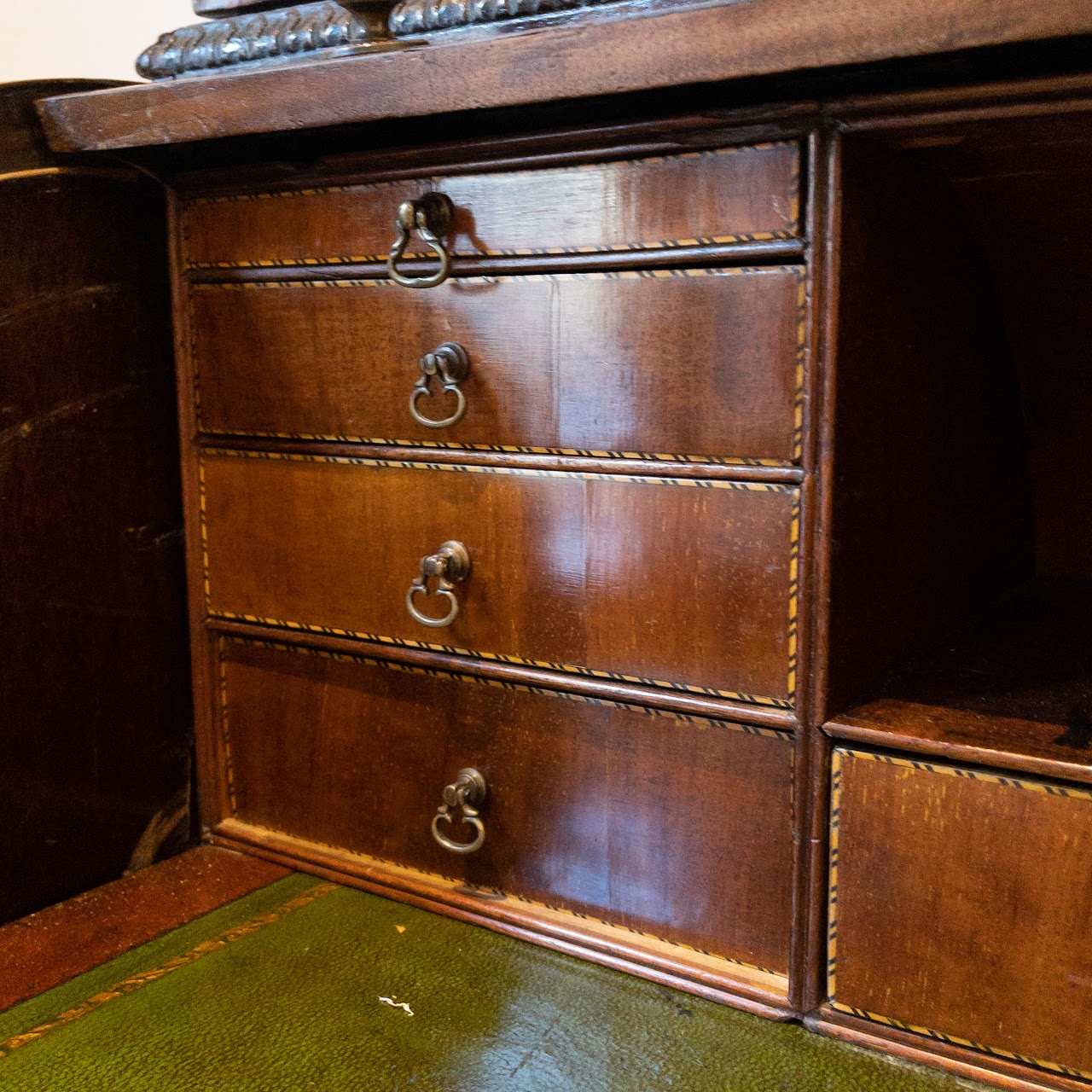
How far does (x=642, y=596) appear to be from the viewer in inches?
40.9

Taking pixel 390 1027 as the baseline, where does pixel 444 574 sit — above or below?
above

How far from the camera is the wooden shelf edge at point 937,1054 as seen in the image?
914mm

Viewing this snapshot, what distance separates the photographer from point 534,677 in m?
1.11

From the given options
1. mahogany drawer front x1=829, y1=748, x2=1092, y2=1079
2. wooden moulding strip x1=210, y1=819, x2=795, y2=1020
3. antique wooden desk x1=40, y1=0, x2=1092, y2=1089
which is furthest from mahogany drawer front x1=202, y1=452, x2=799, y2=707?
wooden moulding strip x1=210, y1=819, x2=795, y2=1020

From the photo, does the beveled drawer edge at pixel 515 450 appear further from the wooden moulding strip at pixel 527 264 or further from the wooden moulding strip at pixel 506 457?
the wooden moulding strip at pixel 527 264

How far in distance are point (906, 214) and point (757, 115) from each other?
205mm

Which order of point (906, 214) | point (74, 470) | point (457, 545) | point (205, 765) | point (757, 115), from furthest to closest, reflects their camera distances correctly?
point (205, 765), point (74, 470), point (457, 545), point (906, 214), point (757, 115)

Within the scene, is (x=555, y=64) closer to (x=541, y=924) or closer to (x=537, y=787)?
(x=537, y=787)

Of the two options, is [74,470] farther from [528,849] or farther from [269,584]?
[528,849]

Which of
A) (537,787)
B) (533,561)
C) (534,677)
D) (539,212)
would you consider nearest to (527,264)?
(539,212)

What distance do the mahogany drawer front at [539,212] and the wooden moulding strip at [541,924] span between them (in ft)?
2.20

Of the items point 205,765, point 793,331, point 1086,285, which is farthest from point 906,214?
point 205,765

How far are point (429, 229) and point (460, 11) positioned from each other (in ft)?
0.73

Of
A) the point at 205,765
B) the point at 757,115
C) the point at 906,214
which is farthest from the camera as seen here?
the point at 205,765
